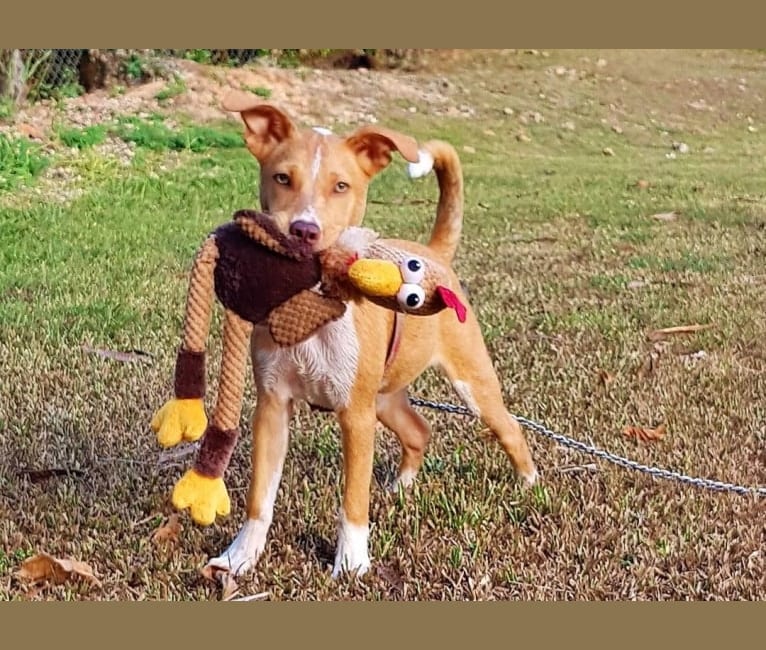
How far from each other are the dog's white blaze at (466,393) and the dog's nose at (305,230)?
986mm

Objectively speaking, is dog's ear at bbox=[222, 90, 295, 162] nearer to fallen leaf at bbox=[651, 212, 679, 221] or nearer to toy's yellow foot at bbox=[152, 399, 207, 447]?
toy's yellow foot at bbox=[152, 399, 207, 447]

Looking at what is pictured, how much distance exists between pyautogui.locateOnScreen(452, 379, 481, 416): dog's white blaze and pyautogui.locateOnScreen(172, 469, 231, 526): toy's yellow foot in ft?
3.21

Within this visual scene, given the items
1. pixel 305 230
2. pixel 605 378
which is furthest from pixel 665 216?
pixel 305 230

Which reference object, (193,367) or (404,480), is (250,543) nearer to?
(193,367)

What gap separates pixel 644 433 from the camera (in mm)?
4141

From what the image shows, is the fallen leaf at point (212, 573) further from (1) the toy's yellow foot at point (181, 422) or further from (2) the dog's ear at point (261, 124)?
(2) the dog's ear at point (261, 124)

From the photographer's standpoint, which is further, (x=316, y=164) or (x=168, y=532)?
(x=168, y=532)

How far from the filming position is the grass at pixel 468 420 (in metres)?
3.19

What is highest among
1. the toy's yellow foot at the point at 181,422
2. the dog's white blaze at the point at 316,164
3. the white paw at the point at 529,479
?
the dog's white blaze at the point at 316,164

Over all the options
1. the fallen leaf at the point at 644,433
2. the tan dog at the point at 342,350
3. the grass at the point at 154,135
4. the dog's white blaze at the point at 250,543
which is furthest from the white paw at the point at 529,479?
the grass at the point at 154,135

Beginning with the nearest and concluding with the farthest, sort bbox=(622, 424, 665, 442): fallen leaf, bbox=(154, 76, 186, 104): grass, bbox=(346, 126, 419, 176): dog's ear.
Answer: bbox=(346, 126, 419, 176): dog's ear
bbox=(622, 424, 665, 442): fallen leaf
bbox=(154, 76, 186, 104): grass

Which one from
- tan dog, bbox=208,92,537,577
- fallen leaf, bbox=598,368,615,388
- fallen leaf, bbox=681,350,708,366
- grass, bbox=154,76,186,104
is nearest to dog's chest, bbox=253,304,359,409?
tan dog, bbox=208,92,537,577

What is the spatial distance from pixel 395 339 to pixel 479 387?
504 millimetres

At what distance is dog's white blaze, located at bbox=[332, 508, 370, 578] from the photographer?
311 cm
